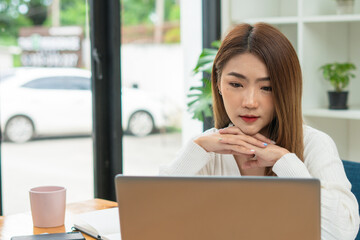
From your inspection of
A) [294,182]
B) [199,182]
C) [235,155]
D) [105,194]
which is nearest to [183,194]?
[199,182]

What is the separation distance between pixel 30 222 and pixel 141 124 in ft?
6.43

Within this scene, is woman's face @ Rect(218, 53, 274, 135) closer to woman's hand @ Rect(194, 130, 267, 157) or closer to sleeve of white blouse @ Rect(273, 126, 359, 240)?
woman's hand @ Rect(194, 130, 267, 157)

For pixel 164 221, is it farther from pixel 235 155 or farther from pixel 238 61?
pixel 235 155

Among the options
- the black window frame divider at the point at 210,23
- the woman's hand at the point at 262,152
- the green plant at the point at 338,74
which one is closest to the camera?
the woman's hand at the point at 262,152

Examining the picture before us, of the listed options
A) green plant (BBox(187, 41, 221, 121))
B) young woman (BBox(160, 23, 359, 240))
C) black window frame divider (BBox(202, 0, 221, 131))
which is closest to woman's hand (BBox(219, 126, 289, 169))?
young woman (BBox(160, 23, 359, 240))

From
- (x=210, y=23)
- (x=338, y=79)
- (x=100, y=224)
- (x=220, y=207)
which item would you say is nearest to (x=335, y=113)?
(x=338, y=79)

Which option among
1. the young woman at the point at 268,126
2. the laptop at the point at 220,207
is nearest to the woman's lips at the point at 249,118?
the young woman at the point at 268,126

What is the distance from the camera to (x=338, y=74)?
2869 mm

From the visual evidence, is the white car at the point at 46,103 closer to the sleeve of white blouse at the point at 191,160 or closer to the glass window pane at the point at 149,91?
the glass window pane at the point at 149,91

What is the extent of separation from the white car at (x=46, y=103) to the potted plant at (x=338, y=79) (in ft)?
3.60

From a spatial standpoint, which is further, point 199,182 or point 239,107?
point 239,107

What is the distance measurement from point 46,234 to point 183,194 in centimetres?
58

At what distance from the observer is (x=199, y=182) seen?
0.91 m

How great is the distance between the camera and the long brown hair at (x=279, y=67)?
4.66 feet
